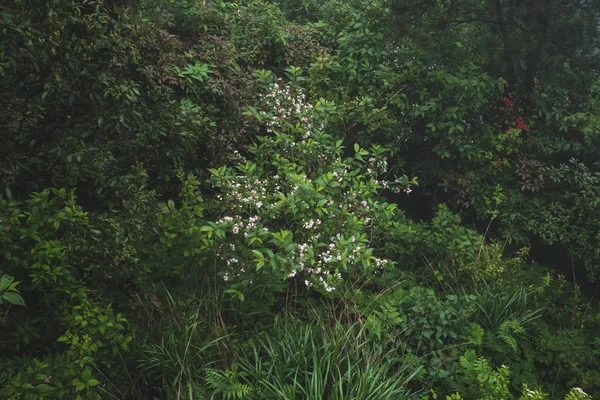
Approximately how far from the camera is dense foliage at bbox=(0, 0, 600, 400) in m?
3.75

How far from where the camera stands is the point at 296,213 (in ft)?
14.6

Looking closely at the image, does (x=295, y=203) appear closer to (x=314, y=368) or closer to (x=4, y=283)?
(x=314, y=368)

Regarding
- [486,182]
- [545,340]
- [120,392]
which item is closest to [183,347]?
[120,392]

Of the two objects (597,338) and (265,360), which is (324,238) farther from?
Answer: (597,338)

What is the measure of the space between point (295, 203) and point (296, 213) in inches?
3.2

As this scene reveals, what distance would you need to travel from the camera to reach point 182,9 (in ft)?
20.4

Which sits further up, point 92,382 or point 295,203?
point 295,203

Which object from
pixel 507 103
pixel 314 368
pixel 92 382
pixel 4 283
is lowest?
pixel 92 382

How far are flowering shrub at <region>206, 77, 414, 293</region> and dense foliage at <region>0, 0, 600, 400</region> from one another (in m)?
0.03

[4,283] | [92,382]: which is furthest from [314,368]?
[4,283]

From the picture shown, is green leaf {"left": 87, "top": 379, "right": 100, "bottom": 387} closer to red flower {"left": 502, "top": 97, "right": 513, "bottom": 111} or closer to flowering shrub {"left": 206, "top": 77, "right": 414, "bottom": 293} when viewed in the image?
flowering shrub {"left": 206, "top": 77, "right": 414, "bottom": 293}

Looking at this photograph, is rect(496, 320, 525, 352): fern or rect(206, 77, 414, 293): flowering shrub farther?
rect(496, 320, 525, 352): fern

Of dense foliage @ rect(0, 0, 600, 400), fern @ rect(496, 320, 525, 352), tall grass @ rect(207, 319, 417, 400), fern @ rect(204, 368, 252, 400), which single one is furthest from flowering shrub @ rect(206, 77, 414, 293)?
fern @ rect(496, 320, 525, 352)

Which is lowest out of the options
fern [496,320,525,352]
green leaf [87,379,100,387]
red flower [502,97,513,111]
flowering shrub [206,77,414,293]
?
green leaf [87,379,100,387]
